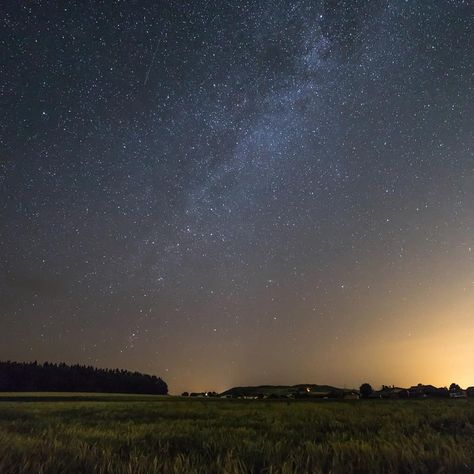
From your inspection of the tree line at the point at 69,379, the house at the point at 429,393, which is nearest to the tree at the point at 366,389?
the house at the point at 429,393

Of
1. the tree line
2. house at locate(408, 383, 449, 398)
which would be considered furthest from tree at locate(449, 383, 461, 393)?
the tree line

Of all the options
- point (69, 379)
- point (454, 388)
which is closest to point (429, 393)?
point (454, 388)

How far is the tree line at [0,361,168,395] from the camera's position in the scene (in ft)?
417

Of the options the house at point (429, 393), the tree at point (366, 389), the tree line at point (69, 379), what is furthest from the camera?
the tree line at point (69, 379)

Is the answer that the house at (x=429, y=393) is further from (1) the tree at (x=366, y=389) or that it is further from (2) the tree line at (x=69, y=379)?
(2) the tree line at (x=69, y=379)

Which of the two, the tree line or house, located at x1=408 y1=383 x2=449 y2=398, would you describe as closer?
house, located at x1=408 y1=383 x2=449 y2=398

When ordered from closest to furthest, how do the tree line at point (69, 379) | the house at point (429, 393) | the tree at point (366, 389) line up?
the house at point (429, 393) → the tree at point (366, 389) → the tree line at point (69, 379)

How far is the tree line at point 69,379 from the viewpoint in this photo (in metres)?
127

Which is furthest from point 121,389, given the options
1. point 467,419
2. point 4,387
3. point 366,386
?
point 467,419

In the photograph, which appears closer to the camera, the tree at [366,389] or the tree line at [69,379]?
the tree at [366,389]

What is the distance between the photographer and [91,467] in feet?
11.2

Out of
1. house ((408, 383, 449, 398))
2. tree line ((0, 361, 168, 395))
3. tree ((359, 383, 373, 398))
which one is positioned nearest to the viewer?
house ((408, 383, 449, 398))

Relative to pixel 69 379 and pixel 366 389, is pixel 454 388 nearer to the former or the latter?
pixel 366 389

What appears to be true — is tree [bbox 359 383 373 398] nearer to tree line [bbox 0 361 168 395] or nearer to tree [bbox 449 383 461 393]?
Result: tree [bbox 449 383 461 393]
